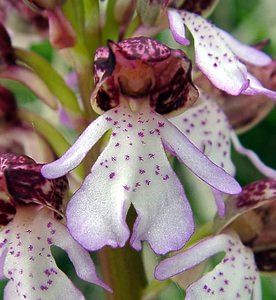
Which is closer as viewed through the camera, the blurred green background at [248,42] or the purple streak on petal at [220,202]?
the purple streak on petal at [220,202]

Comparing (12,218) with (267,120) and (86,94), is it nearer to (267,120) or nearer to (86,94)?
(86,94)

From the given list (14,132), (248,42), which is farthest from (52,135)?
(248,42)

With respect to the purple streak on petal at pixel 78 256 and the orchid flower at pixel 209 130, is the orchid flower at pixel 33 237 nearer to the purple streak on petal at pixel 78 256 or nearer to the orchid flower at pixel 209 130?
the purple streak on petal at pixel 78 256

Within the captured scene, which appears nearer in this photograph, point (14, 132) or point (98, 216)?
point (98, 216)

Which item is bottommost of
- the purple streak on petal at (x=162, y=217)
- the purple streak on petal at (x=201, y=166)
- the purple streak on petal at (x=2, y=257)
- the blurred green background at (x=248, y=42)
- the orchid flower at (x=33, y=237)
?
the blurred green background at (x=248, y=42)

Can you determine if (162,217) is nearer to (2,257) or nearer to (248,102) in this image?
(2,257)

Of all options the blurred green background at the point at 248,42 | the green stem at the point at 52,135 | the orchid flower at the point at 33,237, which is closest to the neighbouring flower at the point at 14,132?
the green stem at the point at 52,135

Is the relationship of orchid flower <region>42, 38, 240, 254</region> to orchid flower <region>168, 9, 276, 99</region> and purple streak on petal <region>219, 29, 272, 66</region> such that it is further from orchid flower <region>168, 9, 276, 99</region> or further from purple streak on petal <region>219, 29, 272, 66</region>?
purple streak on petal <region>219, 29, 272, 66</region>

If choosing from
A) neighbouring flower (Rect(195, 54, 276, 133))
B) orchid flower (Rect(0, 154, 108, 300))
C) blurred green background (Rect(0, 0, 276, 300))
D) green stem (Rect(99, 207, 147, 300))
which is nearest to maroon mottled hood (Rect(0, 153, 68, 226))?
orchid flower (Rect(0, 154, 108, 300))

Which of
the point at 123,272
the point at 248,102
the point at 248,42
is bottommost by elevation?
the point at 248,42
